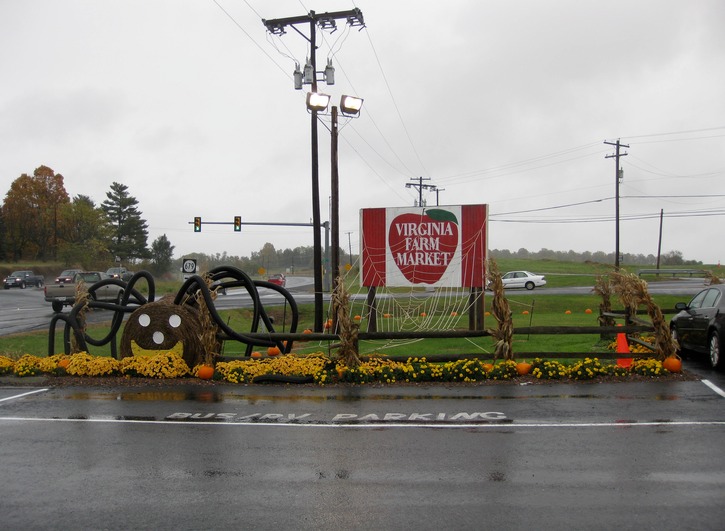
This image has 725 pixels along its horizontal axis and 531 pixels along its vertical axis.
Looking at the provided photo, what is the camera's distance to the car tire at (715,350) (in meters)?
11.4

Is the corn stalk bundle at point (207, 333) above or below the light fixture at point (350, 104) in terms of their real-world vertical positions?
below

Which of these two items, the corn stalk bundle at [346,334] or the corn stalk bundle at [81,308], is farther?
the corn stalk bundle at [81,308]

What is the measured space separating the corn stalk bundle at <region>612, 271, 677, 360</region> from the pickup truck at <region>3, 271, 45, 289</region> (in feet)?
185

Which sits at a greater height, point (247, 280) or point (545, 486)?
point (247, 280)

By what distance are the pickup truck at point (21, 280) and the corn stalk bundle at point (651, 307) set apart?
185 feet

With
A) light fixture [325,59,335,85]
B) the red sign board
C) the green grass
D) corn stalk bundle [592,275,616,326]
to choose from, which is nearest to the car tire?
the green grass

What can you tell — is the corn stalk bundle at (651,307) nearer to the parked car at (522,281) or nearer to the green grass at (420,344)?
the green grass at (420,344)

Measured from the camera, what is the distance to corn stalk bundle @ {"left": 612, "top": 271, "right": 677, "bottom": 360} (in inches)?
447

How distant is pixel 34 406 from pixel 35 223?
78.5m

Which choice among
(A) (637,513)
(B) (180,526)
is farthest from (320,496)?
(A) (637,513)

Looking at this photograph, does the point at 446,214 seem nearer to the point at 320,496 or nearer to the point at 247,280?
the point at 247,280

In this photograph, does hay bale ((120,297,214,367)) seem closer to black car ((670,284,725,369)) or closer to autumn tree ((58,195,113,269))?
black car ((670,284,725,369))

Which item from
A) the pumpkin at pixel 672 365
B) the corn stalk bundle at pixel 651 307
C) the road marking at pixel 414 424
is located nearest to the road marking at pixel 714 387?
the pumpkin at pixel 672 365

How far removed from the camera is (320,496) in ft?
17.7
